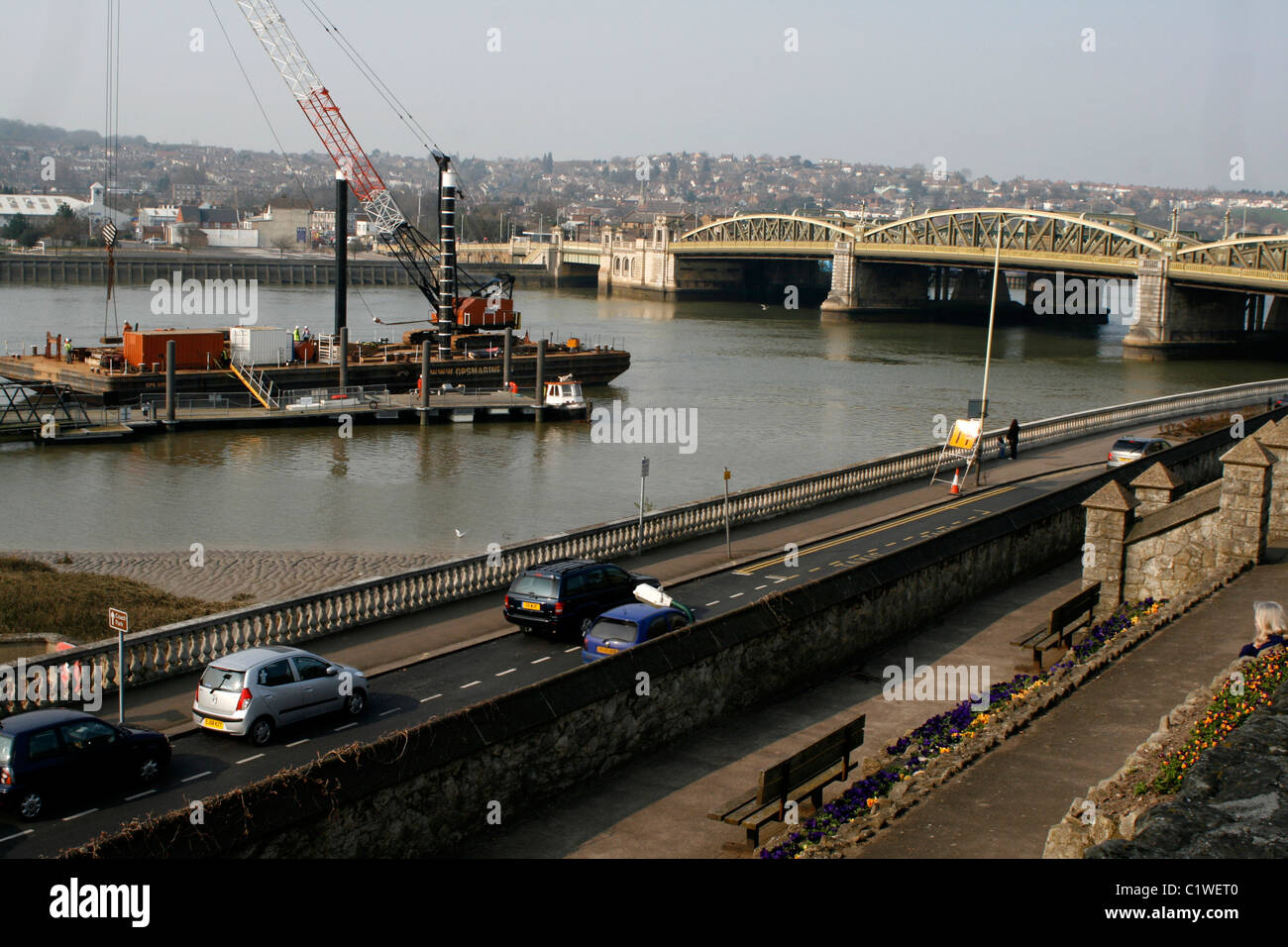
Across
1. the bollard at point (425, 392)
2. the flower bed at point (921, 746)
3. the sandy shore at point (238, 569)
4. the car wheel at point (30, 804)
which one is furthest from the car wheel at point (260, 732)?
the bollard at point (425, 392)

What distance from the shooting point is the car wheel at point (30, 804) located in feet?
40.7

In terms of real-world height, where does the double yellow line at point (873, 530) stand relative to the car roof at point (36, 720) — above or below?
below

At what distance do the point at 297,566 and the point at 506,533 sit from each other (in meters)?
6.91

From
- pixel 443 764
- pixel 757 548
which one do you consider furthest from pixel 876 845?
pixel 757 548

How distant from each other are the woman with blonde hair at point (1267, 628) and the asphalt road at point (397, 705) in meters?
8.67

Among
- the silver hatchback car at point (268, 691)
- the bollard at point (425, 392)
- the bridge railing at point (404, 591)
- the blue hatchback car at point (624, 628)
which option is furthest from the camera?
the bollard at point (425, 392)

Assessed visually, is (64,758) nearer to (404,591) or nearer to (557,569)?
(404,591)

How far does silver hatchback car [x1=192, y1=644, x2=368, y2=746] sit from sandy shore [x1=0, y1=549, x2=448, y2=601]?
1196 cm

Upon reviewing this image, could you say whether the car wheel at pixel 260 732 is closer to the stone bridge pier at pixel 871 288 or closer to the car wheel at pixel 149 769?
the car wheel at pixel 149 769

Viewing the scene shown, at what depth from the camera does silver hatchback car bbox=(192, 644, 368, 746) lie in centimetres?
1491

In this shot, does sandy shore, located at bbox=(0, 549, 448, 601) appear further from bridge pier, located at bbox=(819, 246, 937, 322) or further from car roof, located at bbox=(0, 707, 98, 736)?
bridge pier, located at bbox=(819, 246, 937, 322)

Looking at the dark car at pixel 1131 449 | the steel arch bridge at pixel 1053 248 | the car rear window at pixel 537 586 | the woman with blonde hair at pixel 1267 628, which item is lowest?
the car rear window at pixel 537 586

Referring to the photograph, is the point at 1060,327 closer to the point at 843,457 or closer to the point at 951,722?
the point at 843,457
